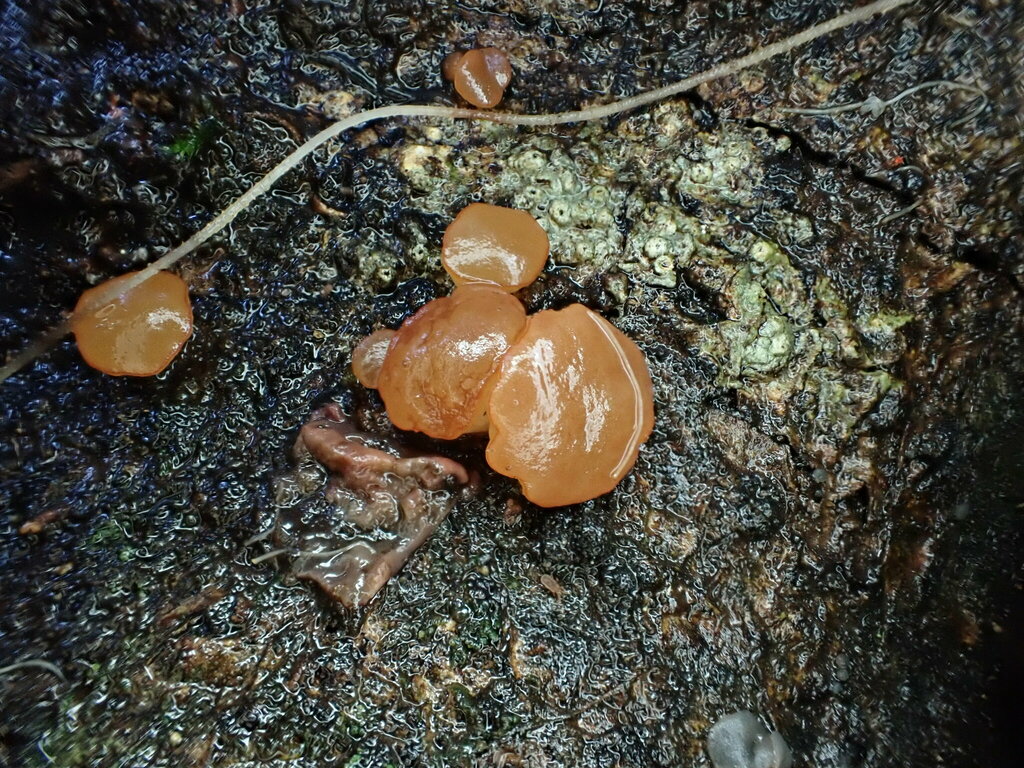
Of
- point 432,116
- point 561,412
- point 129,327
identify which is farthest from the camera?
point 432,116

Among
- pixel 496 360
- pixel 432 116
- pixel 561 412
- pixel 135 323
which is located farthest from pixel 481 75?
pixel 135 323

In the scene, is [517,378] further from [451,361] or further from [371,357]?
[371,357]

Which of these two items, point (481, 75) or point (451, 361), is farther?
point (481, 75)

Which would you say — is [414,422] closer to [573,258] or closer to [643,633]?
[573,258]

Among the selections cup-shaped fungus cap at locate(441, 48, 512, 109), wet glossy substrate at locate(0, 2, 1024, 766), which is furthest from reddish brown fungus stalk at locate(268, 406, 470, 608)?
cup-shaped fungus cap at locate(441, 48, 512, 109)

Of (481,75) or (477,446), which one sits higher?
(481,75)

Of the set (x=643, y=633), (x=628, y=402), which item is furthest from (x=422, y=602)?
(x=628, y=402)
